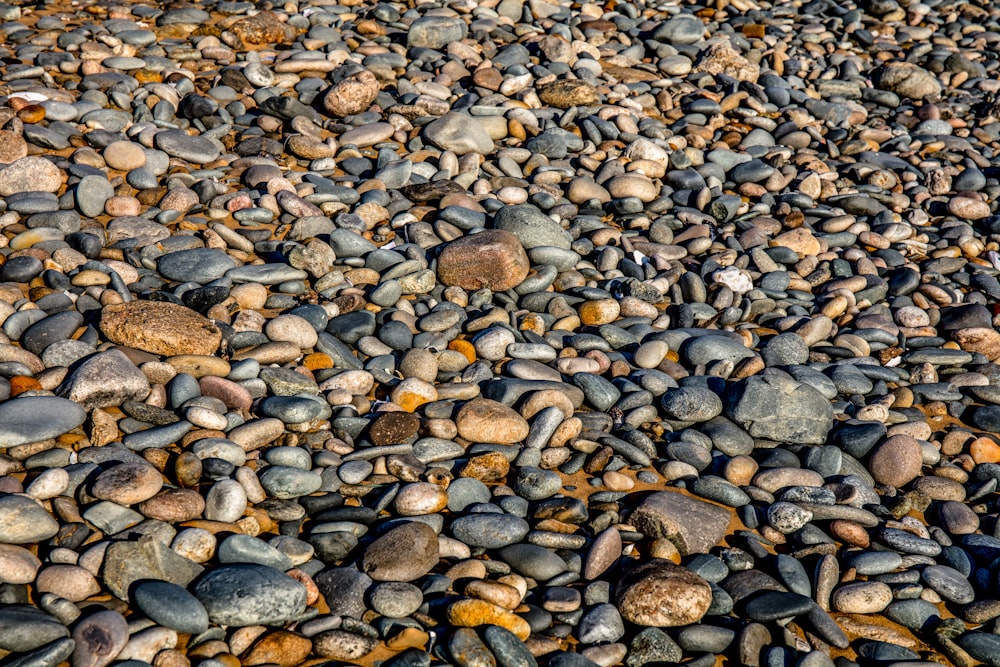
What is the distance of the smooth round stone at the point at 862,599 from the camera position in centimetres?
349

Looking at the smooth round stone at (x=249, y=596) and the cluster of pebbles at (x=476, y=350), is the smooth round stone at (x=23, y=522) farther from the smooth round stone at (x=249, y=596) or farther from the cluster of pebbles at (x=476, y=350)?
the smooth round stone at (x=249, y=596)

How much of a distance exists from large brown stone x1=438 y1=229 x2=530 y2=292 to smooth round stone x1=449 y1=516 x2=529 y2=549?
6.45 feet

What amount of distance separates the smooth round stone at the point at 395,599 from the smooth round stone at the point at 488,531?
1.20 ft

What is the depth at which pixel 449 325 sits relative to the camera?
16.1 feet

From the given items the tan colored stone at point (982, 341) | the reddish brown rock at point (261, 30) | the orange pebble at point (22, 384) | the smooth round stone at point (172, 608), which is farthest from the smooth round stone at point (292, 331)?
the reddish brown rock at point (261, 30)

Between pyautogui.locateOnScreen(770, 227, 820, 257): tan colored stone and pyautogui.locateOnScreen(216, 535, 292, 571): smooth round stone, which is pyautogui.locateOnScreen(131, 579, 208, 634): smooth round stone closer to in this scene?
pyautogui.locateOnScreen(216, 535, 292, 571): smooth round stone

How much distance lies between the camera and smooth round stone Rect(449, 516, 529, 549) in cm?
358

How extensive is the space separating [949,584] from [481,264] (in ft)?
9.63

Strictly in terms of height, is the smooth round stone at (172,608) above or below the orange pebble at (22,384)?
above

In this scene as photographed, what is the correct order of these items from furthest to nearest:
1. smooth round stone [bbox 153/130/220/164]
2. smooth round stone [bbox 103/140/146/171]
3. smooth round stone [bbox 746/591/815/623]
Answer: smooth round stone [bbox 153/130/220/164], smooth round stone [bbox 103/140/146/171], smooth round stone [bbox 746/591/815/623]

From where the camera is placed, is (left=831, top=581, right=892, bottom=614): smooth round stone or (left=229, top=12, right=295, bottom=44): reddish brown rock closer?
(left=831, top=581, right=892, bottom=614): smooth round stone

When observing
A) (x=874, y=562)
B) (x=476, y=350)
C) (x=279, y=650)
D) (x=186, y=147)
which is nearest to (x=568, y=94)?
(x=186, y=147)

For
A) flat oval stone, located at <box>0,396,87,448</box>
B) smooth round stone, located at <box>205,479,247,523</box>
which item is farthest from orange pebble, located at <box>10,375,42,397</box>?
smooth round stone, located at <box>205,479,247,523</box>

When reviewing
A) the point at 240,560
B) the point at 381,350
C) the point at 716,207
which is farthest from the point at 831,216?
the point at 240,560
